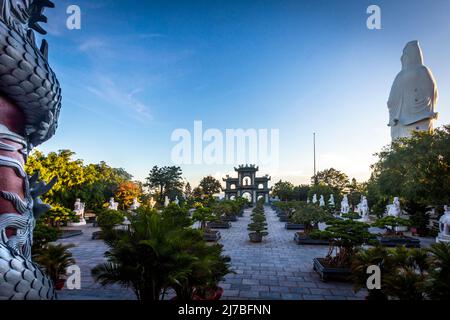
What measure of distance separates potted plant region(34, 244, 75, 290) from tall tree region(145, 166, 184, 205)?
38.2 meters

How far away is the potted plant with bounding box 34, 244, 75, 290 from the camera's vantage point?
6617 millimetres

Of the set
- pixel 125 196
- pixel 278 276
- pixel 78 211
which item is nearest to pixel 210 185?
pixel 125 196

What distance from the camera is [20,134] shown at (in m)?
3.81

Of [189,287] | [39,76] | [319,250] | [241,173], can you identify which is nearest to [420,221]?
[319,250]

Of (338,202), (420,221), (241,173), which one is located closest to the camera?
(420,221)

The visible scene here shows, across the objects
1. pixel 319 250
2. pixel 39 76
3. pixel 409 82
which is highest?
pixel 409 82

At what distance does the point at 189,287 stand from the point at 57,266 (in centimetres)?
396

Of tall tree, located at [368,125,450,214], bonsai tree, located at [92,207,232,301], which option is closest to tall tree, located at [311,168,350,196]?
tall tree, located at [368,125,450,214]

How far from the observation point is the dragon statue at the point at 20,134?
3.21m

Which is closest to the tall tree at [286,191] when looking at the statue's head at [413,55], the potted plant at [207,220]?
the statue's head at [413,55]

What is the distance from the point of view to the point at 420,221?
15.9m

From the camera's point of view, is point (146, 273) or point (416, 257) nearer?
point (146, 273)
